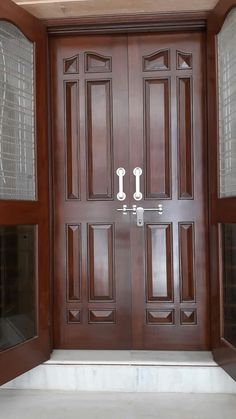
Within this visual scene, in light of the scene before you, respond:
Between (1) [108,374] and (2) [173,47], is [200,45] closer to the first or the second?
(2) [173,47]

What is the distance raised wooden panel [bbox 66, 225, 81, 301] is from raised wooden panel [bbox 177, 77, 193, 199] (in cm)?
74

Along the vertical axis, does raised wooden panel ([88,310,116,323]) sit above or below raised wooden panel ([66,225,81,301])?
below

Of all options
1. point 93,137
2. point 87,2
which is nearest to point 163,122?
point 93,137

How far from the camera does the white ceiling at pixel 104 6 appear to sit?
2633 mm

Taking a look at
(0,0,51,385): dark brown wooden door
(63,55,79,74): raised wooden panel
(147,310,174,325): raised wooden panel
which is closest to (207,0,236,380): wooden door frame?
(147,310,174,325): raised wooden panel

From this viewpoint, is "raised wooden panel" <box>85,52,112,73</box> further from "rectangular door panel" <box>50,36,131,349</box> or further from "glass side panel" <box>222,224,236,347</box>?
"glass side panel" <box>222,224,236,347</box>

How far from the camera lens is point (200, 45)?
289 cm

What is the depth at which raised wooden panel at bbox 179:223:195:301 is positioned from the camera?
2910 millimetres

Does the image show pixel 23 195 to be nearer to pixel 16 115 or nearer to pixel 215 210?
pixel 16 115

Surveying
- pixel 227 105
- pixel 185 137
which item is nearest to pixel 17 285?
pixel 185 137

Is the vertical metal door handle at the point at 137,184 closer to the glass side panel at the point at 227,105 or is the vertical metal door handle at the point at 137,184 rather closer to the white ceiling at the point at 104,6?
the glass side panel at the point at 227,105

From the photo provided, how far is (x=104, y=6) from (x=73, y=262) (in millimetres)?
1613

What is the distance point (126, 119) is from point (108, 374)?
1.61 meters

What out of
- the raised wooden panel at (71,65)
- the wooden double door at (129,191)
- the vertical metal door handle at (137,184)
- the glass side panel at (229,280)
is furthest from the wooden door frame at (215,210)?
the raised wooden panel at (71,65)
